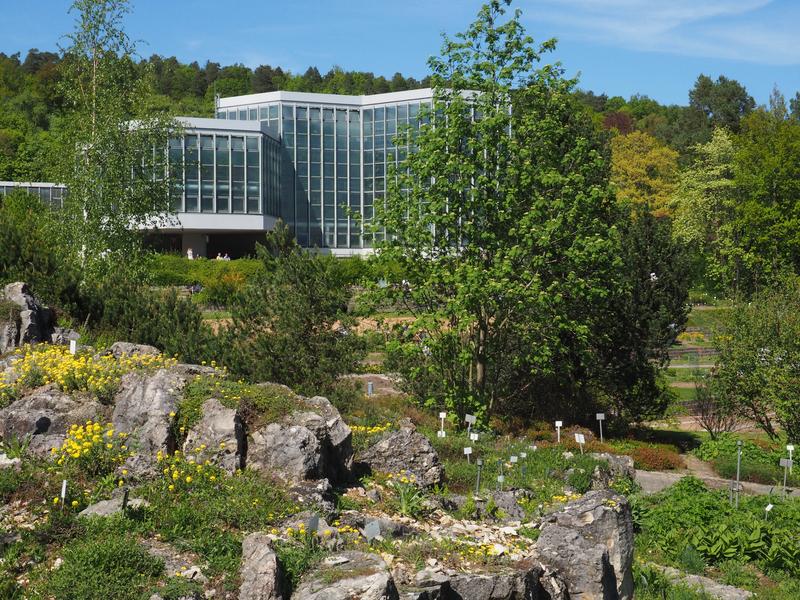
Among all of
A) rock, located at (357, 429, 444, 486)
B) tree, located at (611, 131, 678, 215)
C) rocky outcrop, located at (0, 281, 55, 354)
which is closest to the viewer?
rock, located at (357, 429, 444, 486)

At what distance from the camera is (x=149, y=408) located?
473 inches

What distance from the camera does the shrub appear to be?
71.1 feet

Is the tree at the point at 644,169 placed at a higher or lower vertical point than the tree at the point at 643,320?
Answer: higher

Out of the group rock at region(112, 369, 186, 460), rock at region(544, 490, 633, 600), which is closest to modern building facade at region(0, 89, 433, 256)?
rock at region(112, 369, 186, 460)

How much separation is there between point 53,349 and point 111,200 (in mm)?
12011

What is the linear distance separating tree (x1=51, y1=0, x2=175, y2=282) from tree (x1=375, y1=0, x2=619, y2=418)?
965 cm

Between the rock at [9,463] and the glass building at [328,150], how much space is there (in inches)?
2329

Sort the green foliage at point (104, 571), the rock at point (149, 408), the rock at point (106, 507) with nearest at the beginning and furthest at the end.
Answer: the green foliage at point (104, 571) < the rock at point (106, 507) < the rock at point (149, 408)

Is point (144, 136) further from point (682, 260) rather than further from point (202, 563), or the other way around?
point (202, 563)

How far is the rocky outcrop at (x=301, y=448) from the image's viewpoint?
37.2ft

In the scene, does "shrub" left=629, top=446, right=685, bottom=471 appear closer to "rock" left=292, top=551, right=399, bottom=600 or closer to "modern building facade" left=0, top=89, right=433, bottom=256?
"rock" left=292, top=551, right=399, bottom=600

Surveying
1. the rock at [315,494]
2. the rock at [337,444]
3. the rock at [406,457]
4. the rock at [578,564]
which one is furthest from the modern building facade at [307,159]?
the rock at [578,564]

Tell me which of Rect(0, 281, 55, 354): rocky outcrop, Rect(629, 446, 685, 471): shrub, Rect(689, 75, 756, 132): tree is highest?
Rect(689, 75, 756, 132): tree

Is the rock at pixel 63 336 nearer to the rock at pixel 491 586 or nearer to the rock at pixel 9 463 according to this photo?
the rock at pixel 9 463
